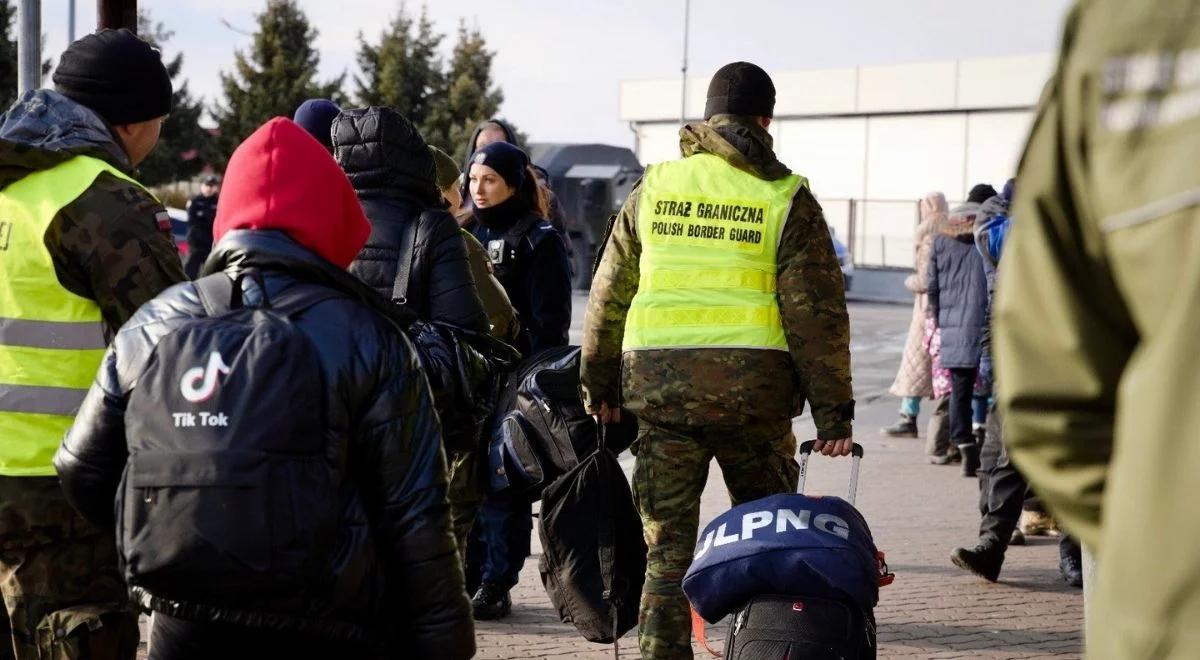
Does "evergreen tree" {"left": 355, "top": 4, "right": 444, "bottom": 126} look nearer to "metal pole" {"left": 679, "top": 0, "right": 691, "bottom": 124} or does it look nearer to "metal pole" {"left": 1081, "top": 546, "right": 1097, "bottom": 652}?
"metal pole" {"left": 679, "top": 0, "right": 691, "bottom": 124}

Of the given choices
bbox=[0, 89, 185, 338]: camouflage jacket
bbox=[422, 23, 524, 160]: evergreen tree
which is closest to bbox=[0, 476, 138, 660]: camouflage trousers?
bbox=[0, 89, 185, 338]: camouflage jacket

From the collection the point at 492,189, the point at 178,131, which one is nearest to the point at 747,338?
the point at 492,189

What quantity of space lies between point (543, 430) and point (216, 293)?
2870mm

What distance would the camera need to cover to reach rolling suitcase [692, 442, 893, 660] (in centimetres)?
406

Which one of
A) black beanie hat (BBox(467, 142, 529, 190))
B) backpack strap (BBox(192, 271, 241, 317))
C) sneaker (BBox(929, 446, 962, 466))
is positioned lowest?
sneaker (BBox(929, 446, 962, 466))

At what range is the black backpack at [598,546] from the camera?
5230 mm

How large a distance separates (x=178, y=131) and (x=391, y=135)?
4406 centimetres

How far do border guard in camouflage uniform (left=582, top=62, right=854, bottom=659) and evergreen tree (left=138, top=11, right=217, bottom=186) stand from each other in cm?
4206

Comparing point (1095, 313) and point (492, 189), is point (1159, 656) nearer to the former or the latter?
point (1095, 313)

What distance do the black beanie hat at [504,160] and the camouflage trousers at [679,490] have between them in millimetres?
1990

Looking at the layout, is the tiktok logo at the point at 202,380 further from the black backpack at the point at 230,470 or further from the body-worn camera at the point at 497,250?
the body-worn camera at the point at 497,250

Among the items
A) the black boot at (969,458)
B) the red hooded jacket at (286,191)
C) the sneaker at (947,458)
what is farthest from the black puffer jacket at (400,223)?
the sneaker at (947,458)

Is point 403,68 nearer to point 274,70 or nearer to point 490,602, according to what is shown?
point 274,70

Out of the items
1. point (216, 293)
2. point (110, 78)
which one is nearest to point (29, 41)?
point (110, 78)
